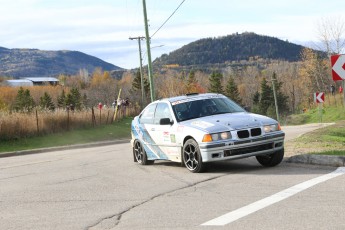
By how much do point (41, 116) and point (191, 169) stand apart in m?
19.7

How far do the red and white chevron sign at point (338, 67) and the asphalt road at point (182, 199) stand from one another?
10.7ft

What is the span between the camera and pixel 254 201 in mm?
7383

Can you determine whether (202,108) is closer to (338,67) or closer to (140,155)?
(140,155)

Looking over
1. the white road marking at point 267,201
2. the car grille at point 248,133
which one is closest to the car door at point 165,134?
the car grille at point 248,133

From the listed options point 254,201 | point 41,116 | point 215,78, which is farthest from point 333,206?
point 215,78

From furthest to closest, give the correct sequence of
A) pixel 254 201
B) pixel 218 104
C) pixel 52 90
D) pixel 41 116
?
pixel 52 90
pixel 41 116
pixel 218 104
pixel 254 201

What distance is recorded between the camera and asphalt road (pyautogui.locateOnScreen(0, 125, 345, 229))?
6.44 meters

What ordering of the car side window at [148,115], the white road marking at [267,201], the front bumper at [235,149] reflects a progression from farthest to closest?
the car side window at [148,115]
the front bumper at [235,149]
the white road marking at [267,201]

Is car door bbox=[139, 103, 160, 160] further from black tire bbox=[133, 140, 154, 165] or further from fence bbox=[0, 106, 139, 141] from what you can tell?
fence bbox=[0, 106, 139, 141]

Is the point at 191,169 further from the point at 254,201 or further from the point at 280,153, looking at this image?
the point at 254,201

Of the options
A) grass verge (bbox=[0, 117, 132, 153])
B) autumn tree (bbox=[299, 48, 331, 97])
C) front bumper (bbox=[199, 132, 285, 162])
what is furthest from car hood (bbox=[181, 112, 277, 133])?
autumn tree (bbox=[299, 48, 331, 97])

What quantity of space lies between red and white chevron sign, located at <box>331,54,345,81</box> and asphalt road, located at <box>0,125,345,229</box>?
3262mm

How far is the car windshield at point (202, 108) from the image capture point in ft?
37.5

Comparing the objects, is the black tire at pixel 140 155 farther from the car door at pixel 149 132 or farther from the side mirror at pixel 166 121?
the side mirror at pixel 166 121
